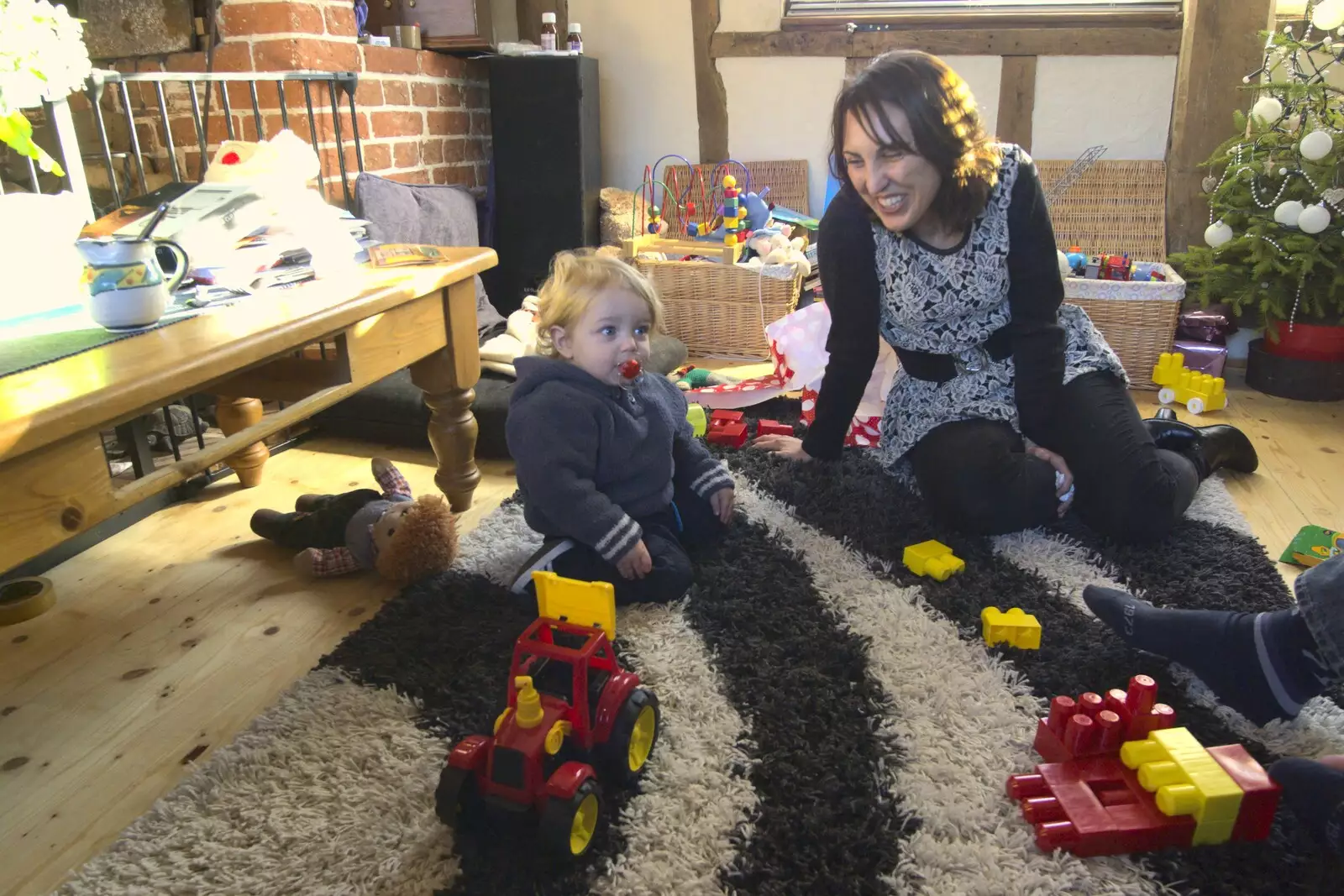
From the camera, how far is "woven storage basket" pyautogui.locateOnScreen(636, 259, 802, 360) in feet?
8.89

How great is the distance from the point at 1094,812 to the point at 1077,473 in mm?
820

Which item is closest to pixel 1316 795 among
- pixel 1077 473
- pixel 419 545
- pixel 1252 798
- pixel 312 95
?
pixel 1252 798

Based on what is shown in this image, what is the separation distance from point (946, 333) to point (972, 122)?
38 cm

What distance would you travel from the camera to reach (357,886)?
2.99 ft

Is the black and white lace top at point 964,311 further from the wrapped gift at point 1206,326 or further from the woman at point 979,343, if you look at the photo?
the wrapped gift at point 1206,326

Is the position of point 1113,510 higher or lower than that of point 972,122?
lower

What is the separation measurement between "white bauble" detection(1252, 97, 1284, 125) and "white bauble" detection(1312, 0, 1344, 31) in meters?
0.20

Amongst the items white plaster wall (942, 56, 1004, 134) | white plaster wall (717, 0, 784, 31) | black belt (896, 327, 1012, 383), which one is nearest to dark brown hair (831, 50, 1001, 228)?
black belt (896, 327, 1012, 383)

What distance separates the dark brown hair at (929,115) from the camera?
4.48ft

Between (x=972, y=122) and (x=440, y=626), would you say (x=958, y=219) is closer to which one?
(x=972, y=122)

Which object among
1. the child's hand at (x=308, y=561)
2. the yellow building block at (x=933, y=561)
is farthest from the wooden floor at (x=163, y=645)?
the yellow building block at (x=933, y=561)

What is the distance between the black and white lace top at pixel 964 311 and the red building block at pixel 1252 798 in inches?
30.9

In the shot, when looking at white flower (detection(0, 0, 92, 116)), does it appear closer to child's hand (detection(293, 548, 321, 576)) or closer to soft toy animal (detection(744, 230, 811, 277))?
child's hand (detection(293, 548, 321, 576))

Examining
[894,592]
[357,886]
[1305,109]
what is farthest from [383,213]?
[1305,109]
